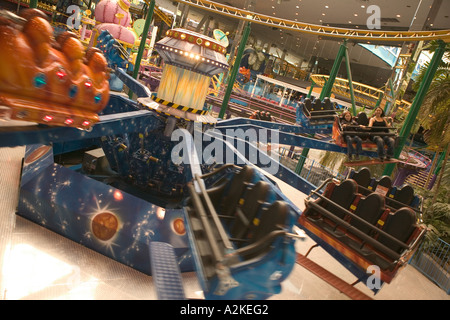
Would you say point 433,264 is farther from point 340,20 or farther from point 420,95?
point 340,20

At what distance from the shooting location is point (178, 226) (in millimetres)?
3867

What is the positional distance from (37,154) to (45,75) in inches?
72.3

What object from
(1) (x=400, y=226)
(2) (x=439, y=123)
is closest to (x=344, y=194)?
(1) (x=400, y=226)

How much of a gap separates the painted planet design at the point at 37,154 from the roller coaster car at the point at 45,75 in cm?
141

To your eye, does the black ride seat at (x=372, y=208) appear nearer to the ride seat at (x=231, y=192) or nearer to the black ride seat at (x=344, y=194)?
the black ride seat at (x=344, y=194)

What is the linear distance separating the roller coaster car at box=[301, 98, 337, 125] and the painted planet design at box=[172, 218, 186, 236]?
4258mm

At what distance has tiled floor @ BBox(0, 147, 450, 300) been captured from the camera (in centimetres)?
288

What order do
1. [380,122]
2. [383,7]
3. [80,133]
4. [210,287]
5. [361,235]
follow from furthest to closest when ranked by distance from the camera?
[383,7]
[380,122]
[361,235]
[80,133]
[210,287]

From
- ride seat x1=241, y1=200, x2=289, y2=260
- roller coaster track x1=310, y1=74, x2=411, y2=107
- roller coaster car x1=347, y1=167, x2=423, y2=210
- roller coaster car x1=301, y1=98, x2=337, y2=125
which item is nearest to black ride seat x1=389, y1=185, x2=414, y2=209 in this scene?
roller coaster car x1=347, y1=167, x2=423, y2=210

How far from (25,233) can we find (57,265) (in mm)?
683

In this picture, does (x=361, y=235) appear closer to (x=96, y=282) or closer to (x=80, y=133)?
(x=96, y=282)

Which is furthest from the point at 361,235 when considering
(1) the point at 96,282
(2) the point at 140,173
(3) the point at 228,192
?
(2) the point at 140,173

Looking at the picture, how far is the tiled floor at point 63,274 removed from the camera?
2881mm

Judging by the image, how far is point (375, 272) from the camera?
3.37 meters
